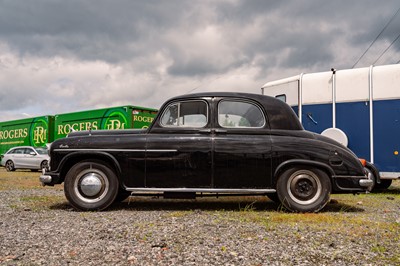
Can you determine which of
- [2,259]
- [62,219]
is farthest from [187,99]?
[2,259]

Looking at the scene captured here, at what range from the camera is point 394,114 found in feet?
29.8

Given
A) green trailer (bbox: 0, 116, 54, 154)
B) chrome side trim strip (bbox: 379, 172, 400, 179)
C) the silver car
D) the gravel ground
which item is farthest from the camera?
green trailer (bbox: 0, 116, 54, 154)

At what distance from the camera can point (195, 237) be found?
12.9ft

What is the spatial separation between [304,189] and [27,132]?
20284 mm

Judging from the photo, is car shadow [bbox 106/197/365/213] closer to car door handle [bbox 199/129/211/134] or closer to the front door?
the front door

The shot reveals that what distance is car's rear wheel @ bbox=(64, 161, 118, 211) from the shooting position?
5859 millimetres

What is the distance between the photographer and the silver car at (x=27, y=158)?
1937 centimetres

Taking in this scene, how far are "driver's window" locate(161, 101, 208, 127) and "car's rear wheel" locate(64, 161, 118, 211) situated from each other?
1.25m

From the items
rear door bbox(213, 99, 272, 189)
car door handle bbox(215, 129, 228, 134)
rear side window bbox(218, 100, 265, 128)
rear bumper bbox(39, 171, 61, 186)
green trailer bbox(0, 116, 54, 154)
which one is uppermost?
green trailer bbox(0, 116, 54, 154)

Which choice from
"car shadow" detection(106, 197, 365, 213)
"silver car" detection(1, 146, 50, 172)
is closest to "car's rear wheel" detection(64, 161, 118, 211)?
"car shadow" detection(106, 197, 365, 213)

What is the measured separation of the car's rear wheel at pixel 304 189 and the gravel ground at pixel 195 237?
0.23 meters

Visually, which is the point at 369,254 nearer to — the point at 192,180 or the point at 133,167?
the point at 192,180

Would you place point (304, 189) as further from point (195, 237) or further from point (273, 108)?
point (195, 237)

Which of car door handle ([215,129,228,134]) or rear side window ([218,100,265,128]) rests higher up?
rear side window ([218,100,265,128])
